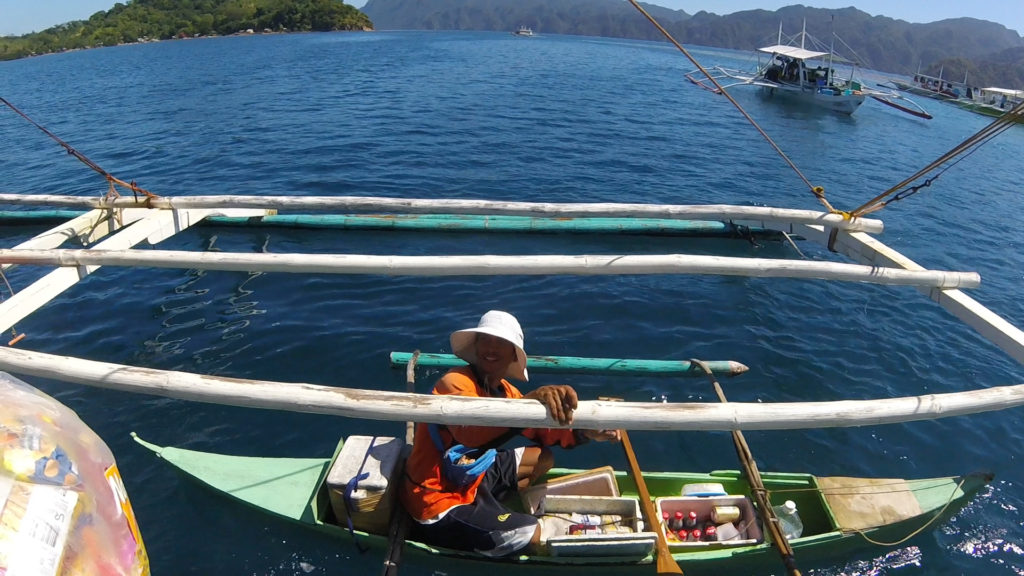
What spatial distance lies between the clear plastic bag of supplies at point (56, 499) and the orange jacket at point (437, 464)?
1955mm

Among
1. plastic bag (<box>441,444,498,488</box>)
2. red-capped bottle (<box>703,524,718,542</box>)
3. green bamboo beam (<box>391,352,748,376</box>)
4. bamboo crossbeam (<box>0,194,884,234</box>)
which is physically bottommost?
red-capped bottle (<box>703,524,718,542</box>)

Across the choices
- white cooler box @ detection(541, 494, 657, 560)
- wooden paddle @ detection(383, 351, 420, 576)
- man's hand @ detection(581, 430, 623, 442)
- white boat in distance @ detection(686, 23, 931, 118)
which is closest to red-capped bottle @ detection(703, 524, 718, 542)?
white cooler box @ detection(541, 494, 657, 560)

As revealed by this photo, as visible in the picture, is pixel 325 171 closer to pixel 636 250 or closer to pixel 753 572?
pixel 636 250

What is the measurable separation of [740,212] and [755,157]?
15849mm

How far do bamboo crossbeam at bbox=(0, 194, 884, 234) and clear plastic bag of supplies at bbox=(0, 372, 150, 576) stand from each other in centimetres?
588

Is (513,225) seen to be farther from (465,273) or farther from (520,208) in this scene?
(465,273)

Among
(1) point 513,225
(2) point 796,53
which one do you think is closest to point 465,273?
(1) point 513,225

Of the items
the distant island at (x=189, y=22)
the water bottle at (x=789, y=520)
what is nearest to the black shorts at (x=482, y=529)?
the water bottle at (x=789, y=520)

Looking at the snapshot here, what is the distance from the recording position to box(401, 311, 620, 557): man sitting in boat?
4.57m

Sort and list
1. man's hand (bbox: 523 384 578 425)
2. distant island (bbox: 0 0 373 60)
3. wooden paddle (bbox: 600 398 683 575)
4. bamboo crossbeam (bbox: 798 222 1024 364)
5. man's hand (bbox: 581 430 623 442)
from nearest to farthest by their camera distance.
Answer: man's hand (bbox: 523 384 578 425)
wooden paddle (bbox: 600 398 683 575)
man's hand (bbox: 581 430 623 442)
bamboo crossbeam (bbox: 798 222 1024 364)
distant island (bbox: 0 0 373 60)

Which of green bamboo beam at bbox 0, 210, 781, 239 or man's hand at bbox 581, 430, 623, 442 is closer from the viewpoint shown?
man's hand at bbox 581, 430, 623, 442

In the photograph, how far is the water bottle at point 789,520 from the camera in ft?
18.0

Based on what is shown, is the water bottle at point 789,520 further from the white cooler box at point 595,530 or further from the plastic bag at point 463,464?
the plastic bag at point 463,464

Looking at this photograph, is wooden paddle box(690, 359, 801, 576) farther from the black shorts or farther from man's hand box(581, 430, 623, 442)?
the black shorts
